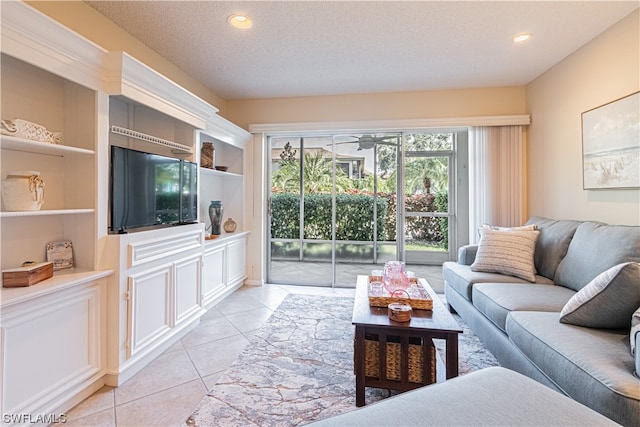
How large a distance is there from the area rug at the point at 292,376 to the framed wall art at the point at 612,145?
67.8 inches

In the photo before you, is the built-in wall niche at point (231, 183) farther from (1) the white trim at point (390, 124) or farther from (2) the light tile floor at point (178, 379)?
(2) the light tile floor at point (178, 379)

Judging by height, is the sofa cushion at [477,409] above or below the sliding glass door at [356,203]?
below

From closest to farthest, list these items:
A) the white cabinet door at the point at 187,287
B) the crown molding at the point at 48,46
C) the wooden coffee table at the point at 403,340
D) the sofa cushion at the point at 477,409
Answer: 1. the sofa cushion at the point at 477,409
2. the crown molding at the point at 48,46
3. the wooden coffee table at the point at 403,340
4. the white cabinet door at the point at 187,287

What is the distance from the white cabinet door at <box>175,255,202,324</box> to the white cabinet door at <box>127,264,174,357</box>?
112 mm

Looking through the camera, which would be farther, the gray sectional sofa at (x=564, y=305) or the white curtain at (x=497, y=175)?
the white curtain at (x=497, y=175)

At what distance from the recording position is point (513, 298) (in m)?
2.08

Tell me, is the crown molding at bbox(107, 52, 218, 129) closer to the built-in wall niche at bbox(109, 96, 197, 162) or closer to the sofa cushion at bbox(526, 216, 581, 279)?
the built-in wall niche at bbox(109, 96, 197, 162)

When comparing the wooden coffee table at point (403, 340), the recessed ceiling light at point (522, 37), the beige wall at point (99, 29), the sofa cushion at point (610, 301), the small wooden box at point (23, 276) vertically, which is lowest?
the wooden coffee table at point (403, 340)

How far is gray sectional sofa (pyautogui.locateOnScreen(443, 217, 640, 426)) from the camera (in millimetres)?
1247

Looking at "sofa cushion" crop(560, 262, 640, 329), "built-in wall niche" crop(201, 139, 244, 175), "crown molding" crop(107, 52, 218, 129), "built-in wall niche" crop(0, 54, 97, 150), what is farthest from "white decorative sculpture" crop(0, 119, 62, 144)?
"sofa cushion" crop(560, 262, 640, 329)

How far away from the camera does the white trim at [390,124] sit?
3.64m

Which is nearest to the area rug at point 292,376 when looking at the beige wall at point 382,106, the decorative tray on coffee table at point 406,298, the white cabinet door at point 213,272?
the decorative tray on coffee table at point 406,298

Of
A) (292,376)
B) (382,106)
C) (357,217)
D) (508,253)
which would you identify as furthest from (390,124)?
(292,376)

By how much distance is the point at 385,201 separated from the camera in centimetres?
421
